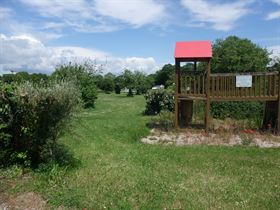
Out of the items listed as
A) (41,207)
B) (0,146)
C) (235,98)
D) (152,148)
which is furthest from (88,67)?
(41,207)

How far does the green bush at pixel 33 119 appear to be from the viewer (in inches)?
251

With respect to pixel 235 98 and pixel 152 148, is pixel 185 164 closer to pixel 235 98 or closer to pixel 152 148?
pixel 152 148

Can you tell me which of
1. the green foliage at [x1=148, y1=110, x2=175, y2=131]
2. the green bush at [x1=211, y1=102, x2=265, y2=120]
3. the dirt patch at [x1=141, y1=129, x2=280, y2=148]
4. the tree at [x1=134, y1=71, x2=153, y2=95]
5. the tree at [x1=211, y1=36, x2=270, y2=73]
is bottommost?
the dirt patch at [x1=141, y1=129, x2=280, y2=148]

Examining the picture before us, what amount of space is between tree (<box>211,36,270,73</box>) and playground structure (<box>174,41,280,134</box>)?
26.0m

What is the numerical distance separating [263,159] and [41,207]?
17.2ft

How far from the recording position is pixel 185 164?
24.1ft

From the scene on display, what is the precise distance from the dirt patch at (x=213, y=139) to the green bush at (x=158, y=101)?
6259mm

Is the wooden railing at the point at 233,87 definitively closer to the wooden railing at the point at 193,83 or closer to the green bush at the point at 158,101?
the wooden railing at the point at 193,83

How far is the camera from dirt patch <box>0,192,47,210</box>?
4941 millimetres

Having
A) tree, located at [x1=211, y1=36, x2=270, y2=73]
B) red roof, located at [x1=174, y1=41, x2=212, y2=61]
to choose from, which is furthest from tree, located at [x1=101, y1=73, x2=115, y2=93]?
red roof, located at [x1=174, y1=41, x2=212, y2=61]

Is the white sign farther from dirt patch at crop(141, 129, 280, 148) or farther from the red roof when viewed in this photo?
dirt patch at crop(141, 129, 280, 148)

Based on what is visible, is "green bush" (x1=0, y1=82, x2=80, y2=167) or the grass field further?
"green bush" (x1=0, y1=82, x2=80, y2=167)

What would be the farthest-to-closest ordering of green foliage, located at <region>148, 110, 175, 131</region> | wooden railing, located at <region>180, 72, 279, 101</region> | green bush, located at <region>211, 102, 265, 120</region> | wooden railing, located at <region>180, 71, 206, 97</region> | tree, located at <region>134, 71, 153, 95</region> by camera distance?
tree, located at <region>134, 71, 153, 95</region>
green bush, located at <region>211, 102, 265, 120</region>
green foliage, located at <region>148, 110, 175, 131</region>
wooden railing, located at <region>180, 71, 206, 97</region>
wooden railing, located at <region>180, 72, 279, 101</region>

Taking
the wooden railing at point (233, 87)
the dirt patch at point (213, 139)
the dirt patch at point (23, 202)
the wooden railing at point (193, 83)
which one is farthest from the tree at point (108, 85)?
the dirt patch at point (23, 202)
